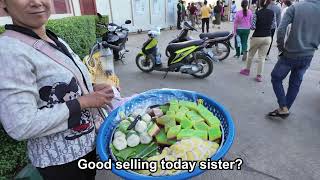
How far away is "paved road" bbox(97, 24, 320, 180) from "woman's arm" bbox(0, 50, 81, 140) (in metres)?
1.92

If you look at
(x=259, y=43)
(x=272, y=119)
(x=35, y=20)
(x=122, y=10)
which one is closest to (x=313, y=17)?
(x=272, y=119)

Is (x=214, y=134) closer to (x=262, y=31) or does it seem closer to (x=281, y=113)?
(x=281, y=113)

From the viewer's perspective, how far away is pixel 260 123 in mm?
3881

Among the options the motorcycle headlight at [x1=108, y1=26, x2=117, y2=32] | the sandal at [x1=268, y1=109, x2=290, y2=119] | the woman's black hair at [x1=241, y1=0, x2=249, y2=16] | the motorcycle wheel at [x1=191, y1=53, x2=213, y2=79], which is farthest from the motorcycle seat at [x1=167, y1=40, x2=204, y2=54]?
the sandal at [x1=268, y1=109, x2=290, y2=119]

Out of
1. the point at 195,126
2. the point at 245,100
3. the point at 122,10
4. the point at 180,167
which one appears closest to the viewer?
the point at 180,167

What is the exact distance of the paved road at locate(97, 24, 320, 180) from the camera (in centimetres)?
287

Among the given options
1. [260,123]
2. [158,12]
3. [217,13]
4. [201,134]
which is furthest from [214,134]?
[217,13]

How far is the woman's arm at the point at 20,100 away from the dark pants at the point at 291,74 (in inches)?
140

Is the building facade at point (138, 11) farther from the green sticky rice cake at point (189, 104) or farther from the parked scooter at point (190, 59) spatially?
the green sticky rice cake at point (189, 104)

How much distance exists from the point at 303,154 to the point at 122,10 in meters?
12.6

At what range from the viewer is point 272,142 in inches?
134

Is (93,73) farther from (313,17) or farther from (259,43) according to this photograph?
(259,43)

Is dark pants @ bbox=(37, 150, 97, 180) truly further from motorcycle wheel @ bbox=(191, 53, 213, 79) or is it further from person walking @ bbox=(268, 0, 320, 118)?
motorcycle wheel @ bbox=(191, 53, 213, 79)

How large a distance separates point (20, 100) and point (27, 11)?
0.42m
